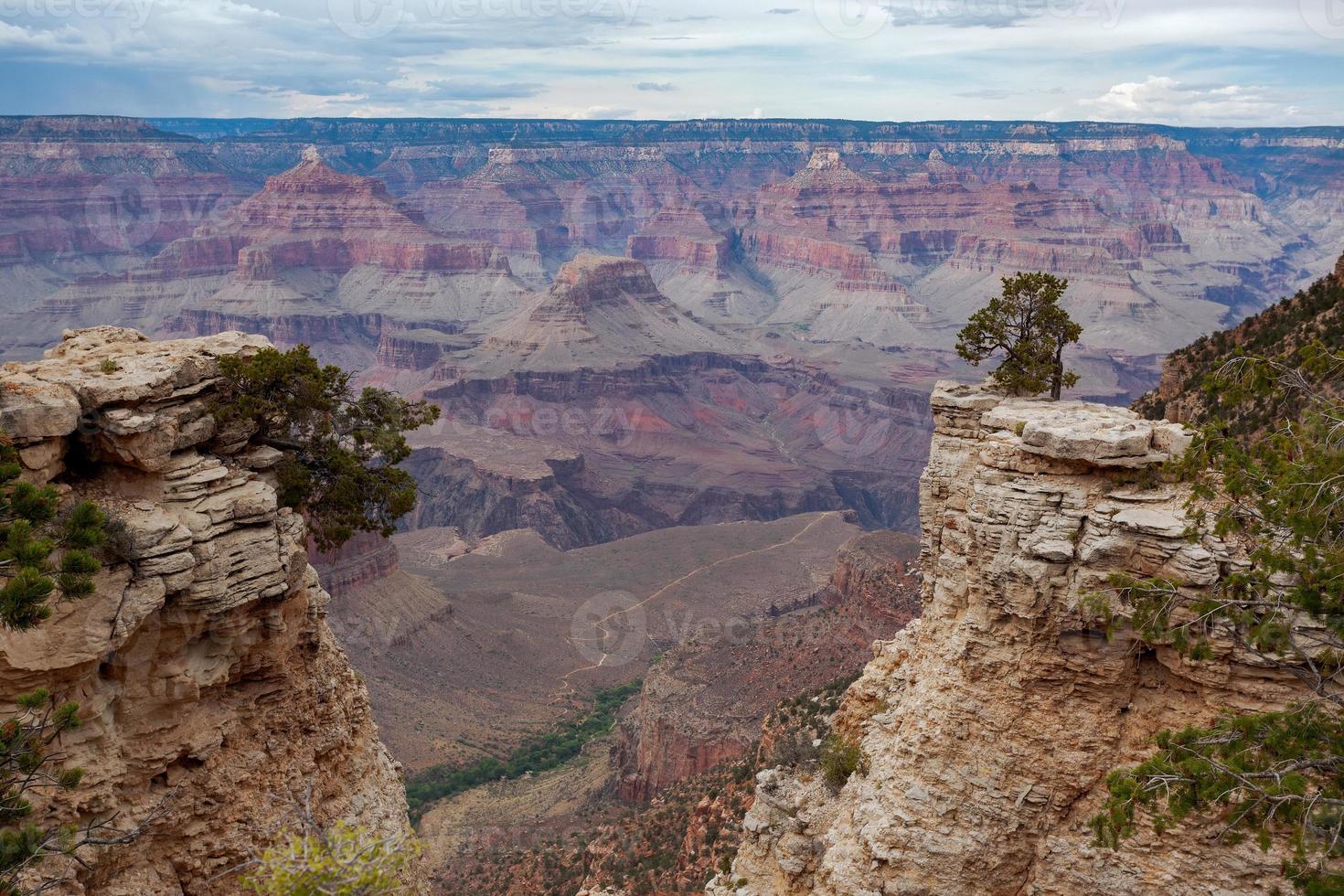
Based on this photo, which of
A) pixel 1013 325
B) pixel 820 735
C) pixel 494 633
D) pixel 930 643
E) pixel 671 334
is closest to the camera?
pixel 930 643

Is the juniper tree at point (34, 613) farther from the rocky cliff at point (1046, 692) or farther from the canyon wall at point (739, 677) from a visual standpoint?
the canyon wall at point (739, 677)

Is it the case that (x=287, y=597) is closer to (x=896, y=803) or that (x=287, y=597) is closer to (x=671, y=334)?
(x=896, y=803)

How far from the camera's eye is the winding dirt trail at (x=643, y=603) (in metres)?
65.3

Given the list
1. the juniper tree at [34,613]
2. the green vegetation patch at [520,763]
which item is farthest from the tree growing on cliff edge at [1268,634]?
the green vegetation patch at [520,763]

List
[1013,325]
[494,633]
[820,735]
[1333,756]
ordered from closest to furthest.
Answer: [1333,756] → [1013,325] → [820,735] → [494,633]

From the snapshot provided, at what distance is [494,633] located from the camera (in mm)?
72312

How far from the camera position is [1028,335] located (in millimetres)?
21375

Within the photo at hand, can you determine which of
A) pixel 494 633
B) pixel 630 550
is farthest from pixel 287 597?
pixel 630 550

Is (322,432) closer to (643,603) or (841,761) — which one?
(841,761)

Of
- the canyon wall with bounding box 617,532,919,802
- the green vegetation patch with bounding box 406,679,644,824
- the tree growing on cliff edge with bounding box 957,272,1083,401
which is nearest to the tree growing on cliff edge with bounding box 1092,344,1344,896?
the tree growing on cliff edge with bounding box 957,272,1083,401

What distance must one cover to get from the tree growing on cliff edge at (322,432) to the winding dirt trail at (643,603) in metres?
42.8

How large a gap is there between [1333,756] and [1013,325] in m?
10.8

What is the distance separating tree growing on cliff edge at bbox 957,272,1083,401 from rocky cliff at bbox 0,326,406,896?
45.3ft

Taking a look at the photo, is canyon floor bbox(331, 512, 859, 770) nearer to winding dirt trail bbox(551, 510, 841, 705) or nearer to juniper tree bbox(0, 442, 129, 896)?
winding dirt trail bbox(551, 510, 841, 705)
